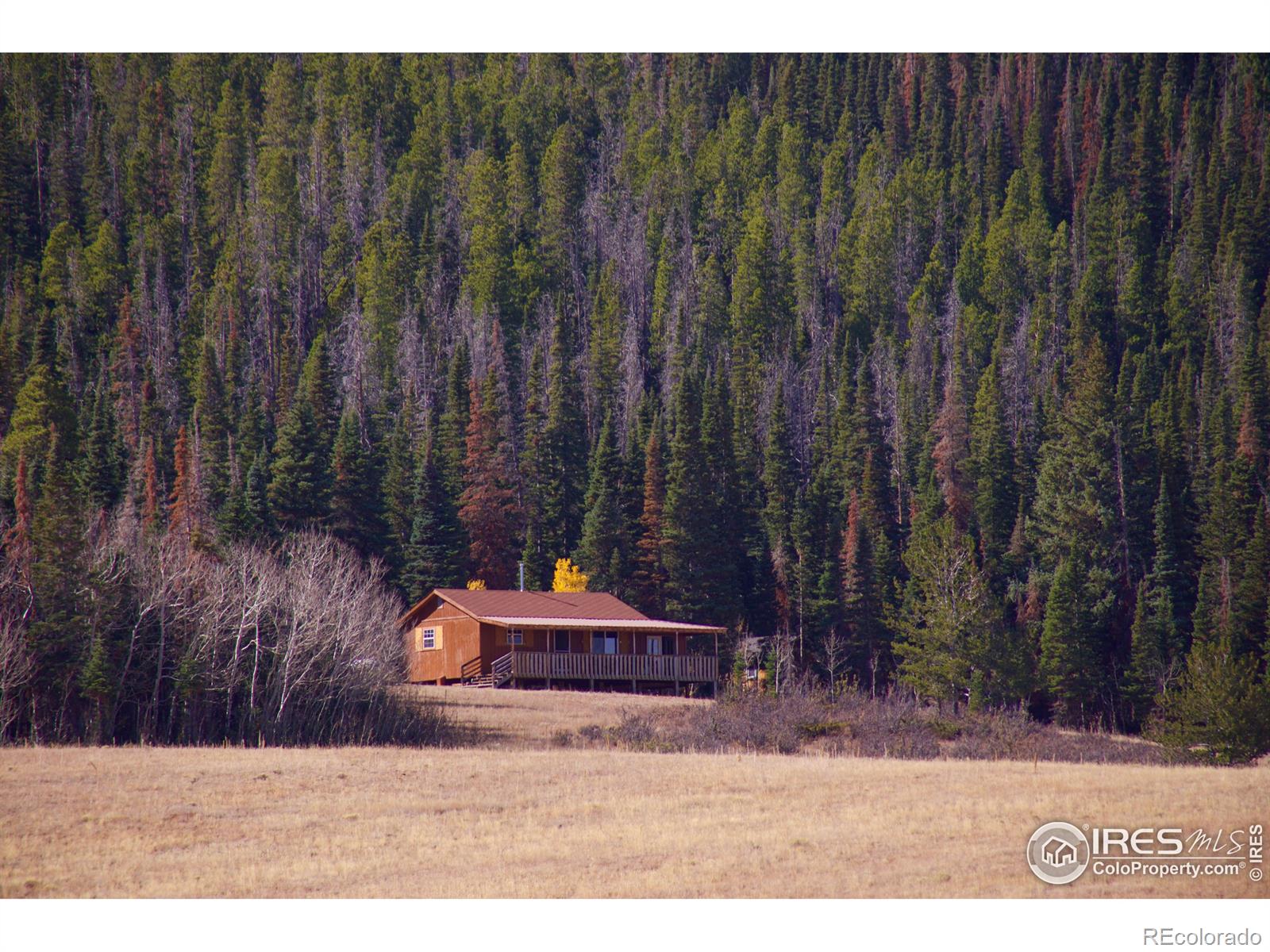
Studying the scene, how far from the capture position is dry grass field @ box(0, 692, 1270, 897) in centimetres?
2117

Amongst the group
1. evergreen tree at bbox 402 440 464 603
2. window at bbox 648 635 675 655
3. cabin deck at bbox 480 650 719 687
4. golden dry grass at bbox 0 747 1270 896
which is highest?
evergreen tree at bbox 402 440 464 603

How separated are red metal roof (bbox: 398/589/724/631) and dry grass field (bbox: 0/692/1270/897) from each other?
2066cm

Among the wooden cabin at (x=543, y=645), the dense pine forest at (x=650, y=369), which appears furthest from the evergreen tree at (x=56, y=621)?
the wooden cabin at (x=543, y=645)

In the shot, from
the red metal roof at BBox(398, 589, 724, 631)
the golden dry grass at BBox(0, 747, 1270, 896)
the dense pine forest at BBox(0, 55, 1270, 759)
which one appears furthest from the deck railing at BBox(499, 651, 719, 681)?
the golden dry grass at BBox(0, 747, 1270, 896)

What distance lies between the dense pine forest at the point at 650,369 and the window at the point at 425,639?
9.49 feet

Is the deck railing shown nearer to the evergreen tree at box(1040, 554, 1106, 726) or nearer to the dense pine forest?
the dense pine forest

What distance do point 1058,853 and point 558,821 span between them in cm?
852

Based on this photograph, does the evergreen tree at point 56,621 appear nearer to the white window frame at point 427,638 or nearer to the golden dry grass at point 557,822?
the golden dry grass at point 557,822

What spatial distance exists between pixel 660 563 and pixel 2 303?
58064 mm

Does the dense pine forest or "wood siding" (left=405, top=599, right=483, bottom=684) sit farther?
"wood siding" (left=405, top=599, right=483, bottom=684)

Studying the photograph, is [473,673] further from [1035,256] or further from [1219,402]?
[1035,256]

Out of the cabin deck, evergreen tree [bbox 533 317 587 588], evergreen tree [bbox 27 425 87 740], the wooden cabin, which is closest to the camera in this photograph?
evergreen tree [bbox 27 425 87 740]

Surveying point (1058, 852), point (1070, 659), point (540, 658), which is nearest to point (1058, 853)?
point (1058, 852)

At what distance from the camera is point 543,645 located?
54062mm
